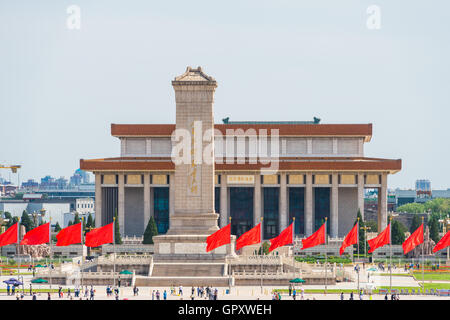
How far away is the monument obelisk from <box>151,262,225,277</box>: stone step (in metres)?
4.20

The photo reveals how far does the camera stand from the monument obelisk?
103 m

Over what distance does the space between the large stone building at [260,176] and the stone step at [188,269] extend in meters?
42.9

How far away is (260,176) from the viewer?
141625mm

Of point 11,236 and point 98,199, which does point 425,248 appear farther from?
point 11,236

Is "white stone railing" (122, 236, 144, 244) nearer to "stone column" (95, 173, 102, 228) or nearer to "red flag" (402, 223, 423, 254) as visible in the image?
"stone column" (95, 173, 102, 228)

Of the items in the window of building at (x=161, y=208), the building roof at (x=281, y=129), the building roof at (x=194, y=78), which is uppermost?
the building roof at (x=194, y=78)

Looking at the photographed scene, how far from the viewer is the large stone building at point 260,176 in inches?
5556

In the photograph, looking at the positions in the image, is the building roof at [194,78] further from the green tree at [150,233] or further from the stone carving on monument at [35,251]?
the stone carving on monument at [35,251]

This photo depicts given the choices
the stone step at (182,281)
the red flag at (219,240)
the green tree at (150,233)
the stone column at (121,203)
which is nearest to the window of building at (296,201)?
the stone column at (121,203)
